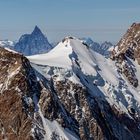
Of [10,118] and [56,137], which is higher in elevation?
[10,118]

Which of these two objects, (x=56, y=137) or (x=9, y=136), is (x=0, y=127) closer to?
(x=9, y=136)

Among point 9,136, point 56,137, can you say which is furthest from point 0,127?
point 56,137

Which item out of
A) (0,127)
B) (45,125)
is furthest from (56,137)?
(0,127)

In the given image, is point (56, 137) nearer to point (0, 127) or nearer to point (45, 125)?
point (45, 125)
